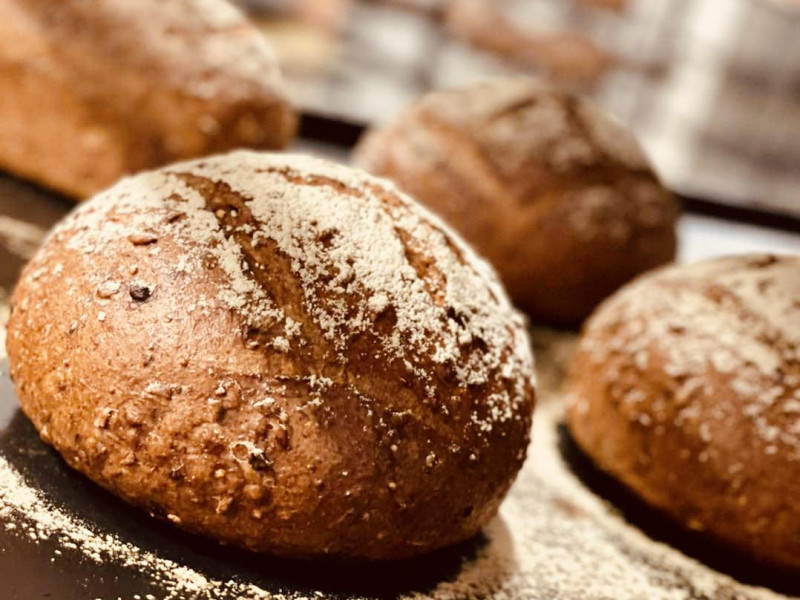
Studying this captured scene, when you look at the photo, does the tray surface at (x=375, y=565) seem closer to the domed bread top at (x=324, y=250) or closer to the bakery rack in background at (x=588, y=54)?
the domed bread top at (x=324, y=250)

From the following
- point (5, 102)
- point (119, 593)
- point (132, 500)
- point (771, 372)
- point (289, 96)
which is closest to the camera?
A: point (119, 593)

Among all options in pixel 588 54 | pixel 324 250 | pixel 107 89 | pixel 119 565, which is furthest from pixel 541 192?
pixel 588 54

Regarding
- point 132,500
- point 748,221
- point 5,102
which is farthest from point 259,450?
point 748,221

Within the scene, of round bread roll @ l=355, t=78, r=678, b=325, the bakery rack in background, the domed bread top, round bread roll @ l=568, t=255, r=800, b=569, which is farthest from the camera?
the bakery rack in background

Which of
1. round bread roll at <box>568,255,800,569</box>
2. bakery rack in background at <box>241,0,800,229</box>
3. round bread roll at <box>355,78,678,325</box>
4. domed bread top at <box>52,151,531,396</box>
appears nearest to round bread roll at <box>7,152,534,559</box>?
domed bread top at <box>52,151,531,396</box>

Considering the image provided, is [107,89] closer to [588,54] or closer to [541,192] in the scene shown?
[541,192]

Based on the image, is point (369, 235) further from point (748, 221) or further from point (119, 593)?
point (748, 221)

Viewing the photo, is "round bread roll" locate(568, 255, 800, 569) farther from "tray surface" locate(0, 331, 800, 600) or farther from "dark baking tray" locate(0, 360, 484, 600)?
"dark baking tray" locate(0, 360, 484, 600)
